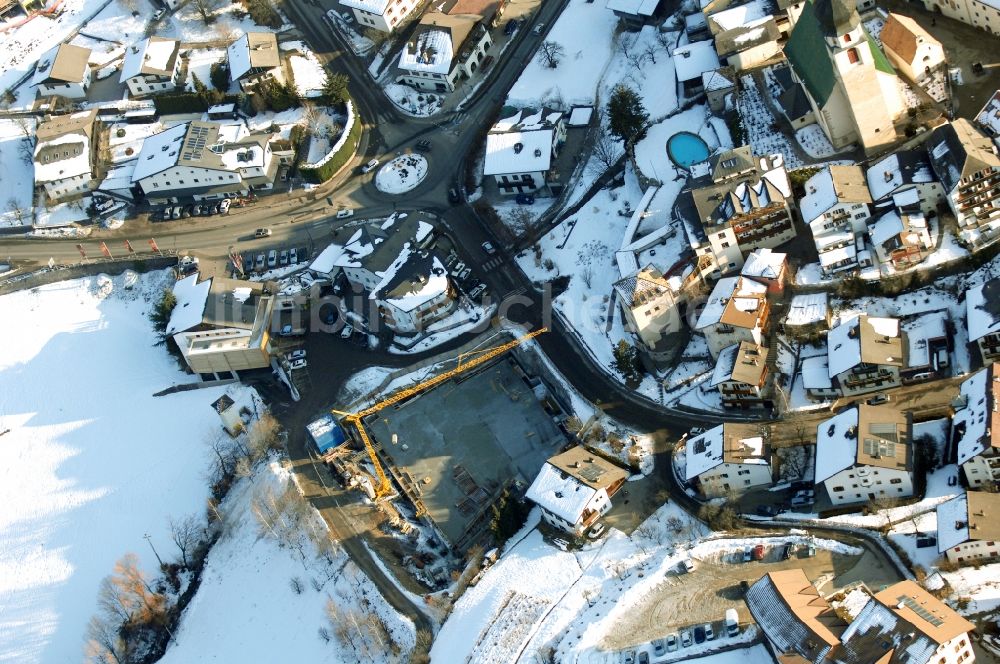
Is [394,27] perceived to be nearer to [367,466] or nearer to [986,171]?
[367,466]

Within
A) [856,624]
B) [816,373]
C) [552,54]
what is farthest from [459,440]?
[552,54]

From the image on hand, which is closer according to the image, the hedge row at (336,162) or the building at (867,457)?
the building at (867,457)

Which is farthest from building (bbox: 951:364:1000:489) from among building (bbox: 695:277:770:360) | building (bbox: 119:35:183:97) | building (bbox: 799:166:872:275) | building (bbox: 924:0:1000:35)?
building (bbox: 119:35:183:97)

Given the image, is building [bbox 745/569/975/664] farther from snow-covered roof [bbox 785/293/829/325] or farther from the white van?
snow-covered roof [bbox 785/293/829/325]

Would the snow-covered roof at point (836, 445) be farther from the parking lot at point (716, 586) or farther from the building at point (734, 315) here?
the building at point (734, 315)

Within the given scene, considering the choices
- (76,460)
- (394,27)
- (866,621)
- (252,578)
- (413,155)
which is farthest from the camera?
(394,27)

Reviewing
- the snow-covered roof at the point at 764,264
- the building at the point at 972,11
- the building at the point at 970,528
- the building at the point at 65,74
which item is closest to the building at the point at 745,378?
the snow-covered roof at the point at 764,264

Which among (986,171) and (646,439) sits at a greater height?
(986,171)

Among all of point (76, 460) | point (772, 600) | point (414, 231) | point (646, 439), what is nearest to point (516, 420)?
point (646, 439)
